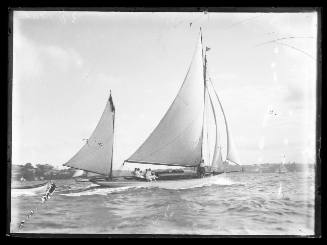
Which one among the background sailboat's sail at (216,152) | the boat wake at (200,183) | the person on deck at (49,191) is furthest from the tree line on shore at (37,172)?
the background sailboat's sail at (216,152)

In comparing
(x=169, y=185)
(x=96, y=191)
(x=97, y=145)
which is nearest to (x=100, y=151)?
(x=97, y=145)

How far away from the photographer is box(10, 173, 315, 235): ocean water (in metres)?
1.66

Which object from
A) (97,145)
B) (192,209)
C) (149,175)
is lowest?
(192,209)

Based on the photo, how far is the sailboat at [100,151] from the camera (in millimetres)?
1682

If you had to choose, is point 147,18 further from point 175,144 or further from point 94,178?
point 94,178

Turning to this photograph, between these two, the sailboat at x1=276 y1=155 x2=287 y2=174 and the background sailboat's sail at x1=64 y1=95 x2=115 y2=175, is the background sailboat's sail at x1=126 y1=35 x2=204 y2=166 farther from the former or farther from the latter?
the sailboat at x1=276 y1=155 x2=287 y2=174

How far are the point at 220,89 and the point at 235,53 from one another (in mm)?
136

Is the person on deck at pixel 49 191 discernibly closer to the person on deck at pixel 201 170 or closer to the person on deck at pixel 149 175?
the person on deck at pixel 149 175

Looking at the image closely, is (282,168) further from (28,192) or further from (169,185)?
(28,192)

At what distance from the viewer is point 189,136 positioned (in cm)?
173

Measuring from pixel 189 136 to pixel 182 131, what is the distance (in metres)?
0.03

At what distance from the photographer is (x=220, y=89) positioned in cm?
170

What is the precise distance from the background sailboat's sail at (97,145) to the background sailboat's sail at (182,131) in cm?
10
